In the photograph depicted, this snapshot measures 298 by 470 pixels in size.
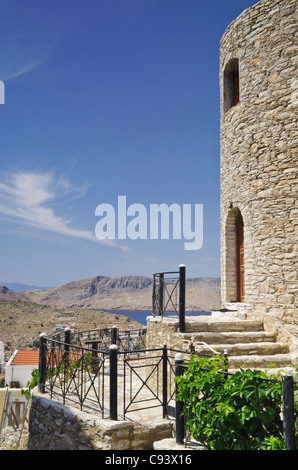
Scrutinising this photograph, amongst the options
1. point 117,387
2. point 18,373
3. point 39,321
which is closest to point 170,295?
point 117,387

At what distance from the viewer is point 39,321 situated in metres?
43.3

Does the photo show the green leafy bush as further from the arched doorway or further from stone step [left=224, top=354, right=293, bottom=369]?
the arched doorway

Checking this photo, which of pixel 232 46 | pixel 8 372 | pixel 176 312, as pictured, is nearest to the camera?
pixel 176 312

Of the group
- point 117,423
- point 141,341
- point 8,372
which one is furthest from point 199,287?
point 117,423

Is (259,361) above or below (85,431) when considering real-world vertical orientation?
above

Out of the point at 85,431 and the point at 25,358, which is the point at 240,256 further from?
the point at 25,358

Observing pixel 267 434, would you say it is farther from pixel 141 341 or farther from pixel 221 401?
pixel 141 341

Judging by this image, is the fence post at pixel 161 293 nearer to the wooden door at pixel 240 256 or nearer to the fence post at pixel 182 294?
the fence post at pixel 182 294

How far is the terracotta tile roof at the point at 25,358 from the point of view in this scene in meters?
23.6

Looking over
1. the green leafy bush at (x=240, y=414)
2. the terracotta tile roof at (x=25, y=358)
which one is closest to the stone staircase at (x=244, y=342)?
the green leafy bush at (x=240, y=414)

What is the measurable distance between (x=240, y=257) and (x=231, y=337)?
3.20m

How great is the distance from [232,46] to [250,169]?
3551 mm
